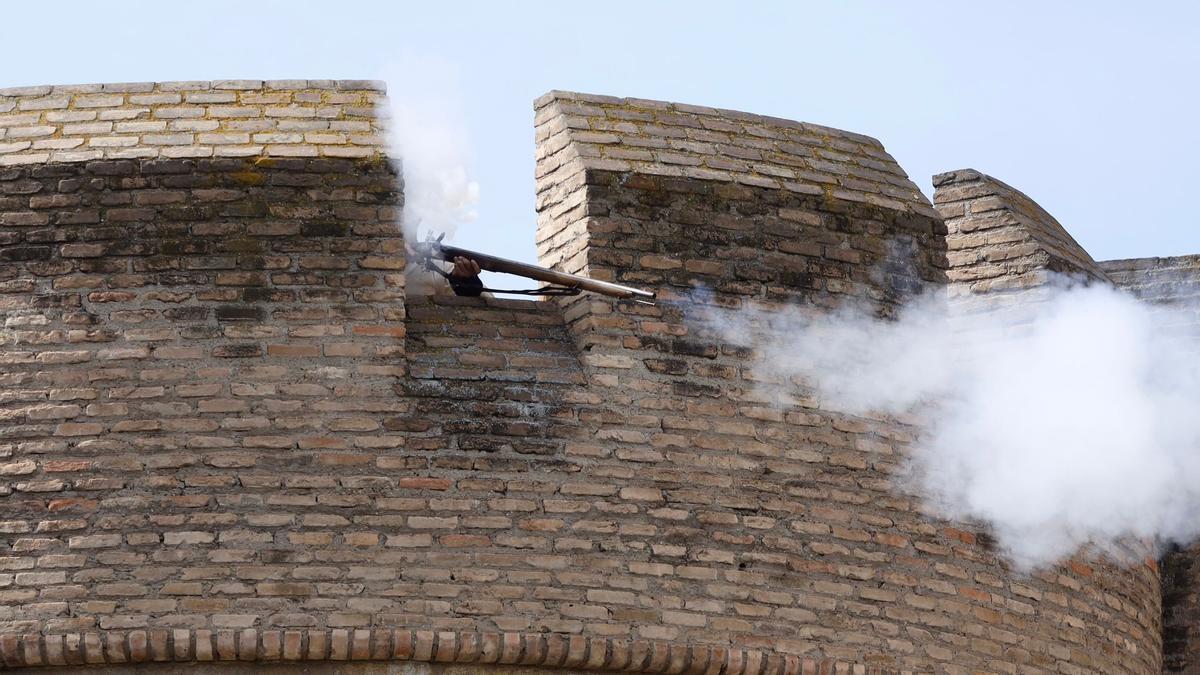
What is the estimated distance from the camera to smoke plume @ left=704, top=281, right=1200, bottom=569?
8.85 m

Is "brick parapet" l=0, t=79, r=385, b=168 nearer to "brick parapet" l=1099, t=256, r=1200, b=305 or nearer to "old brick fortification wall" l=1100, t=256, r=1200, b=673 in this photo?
"brick parapet" l=1099, t=256, r=1200, b=305

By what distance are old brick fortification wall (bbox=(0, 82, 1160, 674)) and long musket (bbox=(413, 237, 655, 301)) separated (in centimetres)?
11

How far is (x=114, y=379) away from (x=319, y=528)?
3.20 ft

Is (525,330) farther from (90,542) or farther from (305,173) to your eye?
(90,542)

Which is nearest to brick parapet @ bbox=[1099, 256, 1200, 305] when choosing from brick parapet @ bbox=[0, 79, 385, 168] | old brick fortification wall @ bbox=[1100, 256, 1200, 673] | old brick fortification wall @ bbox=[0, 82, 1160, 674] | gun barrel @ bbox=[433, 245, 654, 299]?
old brick fortification wall @ bbox=[1100, 256, 1200, 673]

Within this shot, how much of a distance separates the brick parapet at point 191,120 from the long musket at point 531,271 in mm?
496

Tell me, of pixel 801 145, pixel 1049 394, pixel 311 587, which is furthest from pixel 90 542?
pixel 1049 394

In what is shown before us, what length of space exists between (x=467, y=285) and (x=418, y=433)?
0.83 m

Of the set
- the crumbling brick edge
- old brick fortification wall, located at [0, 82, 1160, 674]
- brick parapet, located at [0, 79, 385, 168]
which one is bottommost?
the crumbling brick edge

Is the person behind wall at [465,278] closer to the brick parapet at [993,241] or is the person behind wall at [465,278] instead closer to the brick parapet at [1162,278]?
the brick parapet at [993,241]

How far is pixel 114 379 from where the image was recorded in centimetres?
812

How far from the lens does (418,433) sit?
819 centimetres

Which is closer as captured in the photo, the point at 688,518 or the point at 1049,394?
the point at 688,518

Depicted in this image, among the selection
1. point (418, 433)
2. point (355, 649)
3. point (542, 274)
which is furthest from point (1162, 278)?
point (355, 649)
